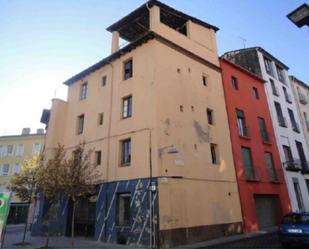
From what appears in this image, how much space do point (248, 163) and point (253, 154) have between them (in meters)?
0.97

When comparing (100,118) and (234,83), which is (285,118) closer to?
(234,83)

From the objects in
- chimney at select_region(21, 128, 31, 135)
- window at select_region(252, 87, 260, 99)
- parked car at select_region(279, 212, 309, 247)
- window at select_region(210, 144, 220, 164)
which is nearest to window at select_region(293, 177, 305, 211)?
window at select_region(252, 87, 260, 99)

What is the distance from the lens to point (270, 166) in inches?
816

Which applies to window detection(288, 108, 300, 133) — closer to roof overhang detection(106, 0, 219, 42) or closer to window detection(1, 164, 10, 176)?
roof overhang detection(106, 0, 219, 42)

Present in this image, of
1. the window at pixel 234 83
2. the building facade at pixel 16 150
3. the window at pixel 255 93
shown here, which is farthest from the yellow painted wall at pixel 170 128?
the building facade at pixel 16 150

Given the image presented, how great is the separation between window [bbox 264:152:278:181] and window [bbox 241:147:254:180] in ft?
7.54

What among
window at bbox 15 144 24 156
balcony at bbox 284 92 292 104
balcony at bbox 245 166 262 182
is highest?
balcony at bbox 284 92 292 104

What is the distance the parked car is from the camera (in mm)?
10086

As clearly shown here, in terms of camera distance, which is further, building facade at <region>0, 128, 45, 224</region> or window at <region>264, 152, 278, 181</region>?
building facade at <region>0, 128, 45, 224</region>

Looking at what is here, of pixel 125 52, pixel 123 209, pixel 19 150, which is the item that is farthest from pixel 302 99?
pixel 19 150

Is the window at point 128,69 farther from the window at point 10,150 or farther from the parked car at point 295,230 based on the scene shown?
the window at point 10,150

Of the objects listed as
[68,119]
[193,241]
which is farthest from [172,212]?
[68,119]

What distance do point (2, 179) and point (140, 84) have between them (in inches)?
1241

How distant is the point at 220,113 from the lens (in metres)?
18.4
